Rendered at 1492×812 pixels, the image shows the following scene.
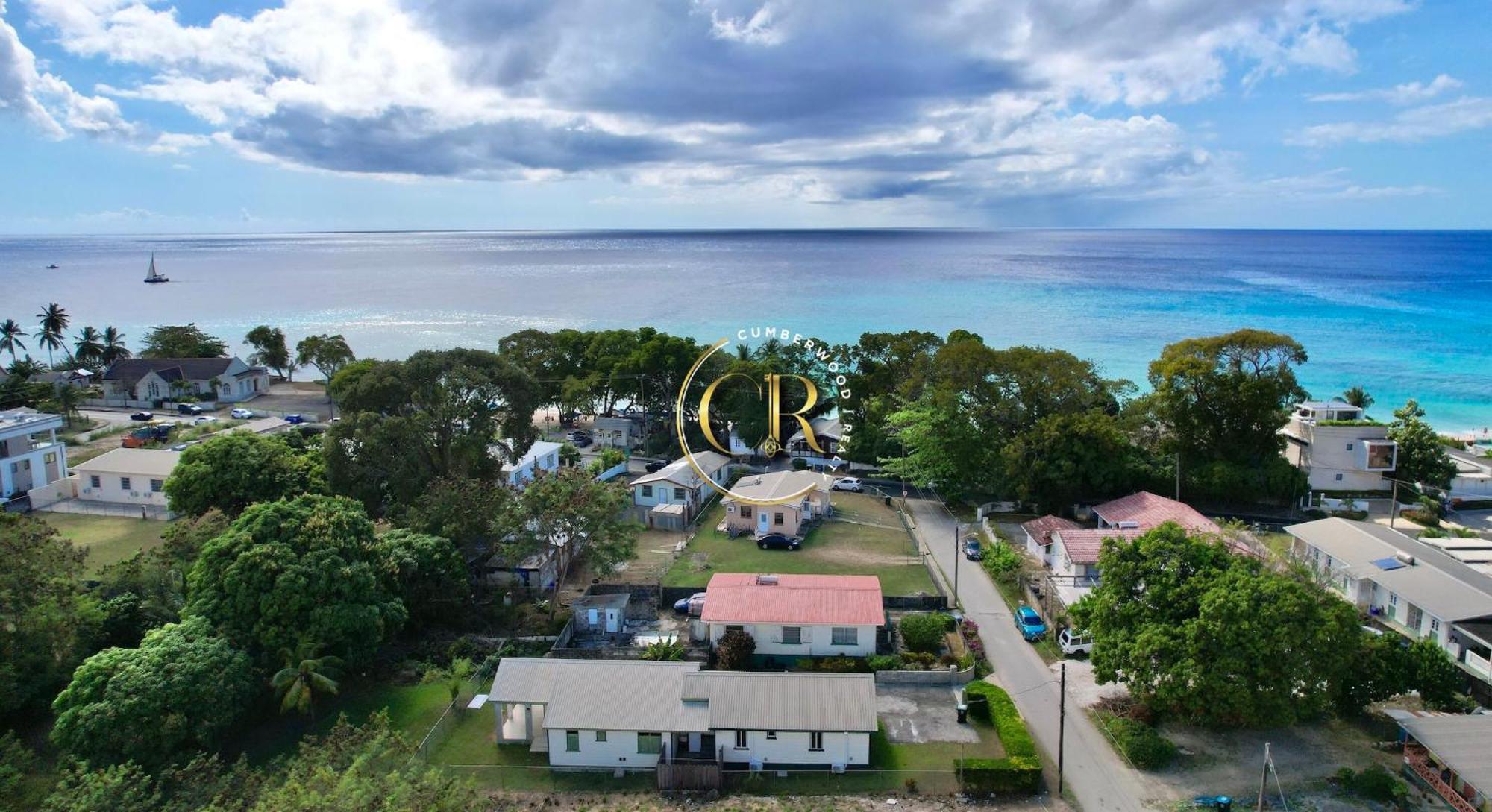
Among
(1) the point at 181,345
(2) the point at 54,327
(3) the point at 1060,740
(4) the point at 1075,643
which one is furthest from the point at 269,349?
(3) the point at 1060,740

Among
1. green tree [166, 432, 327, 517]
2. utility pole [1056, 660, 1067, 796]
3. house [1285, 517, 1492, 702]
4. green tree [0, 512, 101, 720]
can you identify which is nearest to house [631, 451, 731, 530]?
green tree [166, 432, 327, 517]

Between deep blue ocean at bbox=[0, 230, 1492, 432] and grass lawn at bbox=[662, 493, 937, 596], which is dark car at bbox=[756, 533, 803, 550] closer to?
grass lawn at bbox=[662, 493, 937, 596]

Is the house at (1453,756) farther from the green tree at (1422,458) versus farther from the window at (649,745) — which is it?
the green tree at (1422,458)

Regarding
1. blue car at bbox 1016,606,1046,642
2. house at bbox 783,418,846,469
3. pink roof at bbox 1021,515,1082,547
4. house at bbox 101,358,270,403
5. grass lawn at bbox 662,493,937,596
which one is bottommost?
blue car at bbox 1016,606,1046,642

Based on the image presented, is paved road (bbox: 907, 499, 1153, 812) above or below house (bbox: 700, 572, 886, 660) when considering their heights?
below

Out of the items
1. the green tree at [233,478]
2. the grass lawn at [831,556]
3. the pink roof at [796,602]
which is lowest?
the grass lawn at [831,556]

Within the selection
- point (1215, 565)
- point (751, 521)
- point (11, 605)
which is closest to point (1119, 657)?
point (1215, 565)

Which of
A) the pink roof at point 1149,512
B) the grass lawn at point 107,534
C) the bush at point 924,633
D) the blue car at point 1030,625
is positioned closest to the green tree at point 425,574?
the grass lawn at point 107,534
